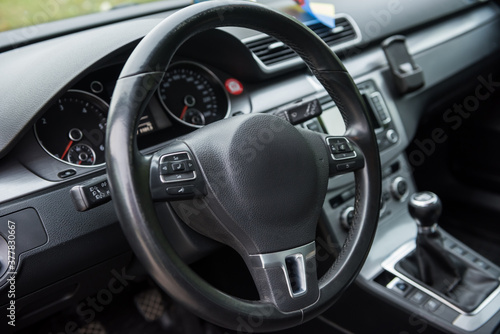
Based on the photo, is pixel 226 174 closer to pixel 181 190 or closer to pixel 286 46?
pixel 181 190

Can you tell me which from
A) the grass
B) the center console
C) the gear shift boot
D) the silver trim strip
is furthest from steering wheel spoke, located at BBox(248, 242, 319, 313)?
the grass

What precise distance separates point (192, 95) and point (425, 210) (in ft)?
1.99

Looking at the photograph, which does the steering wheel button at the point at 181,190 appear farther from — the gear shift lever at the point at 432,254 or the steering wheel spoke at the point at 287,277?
the gear shift lever at the point at 432,254

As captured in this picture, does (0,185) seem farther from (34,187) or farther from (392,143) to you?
(392,143)

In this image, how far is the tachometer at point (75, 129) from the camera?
110 cm

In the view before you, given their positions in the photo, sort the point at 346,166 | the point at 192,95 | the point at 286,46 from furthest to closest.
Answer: the point at 286,46 → the point at 192,95 → the point at 346,166

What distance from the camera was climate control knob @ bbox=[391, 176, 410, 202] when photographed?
4.90 feet

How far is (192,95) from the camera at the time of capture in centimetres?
129

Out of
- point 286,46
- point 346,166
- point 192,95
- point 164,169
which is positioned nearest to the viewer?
point 164,169

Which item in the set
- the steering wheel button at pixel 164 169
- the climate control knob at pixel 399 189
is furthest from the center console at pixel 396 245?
the steering wheel button at pixel 164 169

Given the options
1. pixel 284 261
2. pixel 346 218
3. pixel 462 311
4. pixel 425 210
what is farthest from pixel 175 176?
pixel 462 311

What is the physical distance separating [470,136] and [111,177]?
1603 mm

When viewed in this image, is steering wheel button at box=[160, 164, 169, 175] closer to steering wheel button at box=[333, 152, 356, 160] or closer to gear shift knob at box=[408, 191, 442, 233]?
steering wheel button at box=[333, 152, 356, 160]

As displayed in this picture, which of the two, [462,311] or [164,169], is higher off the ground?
[164,169]
